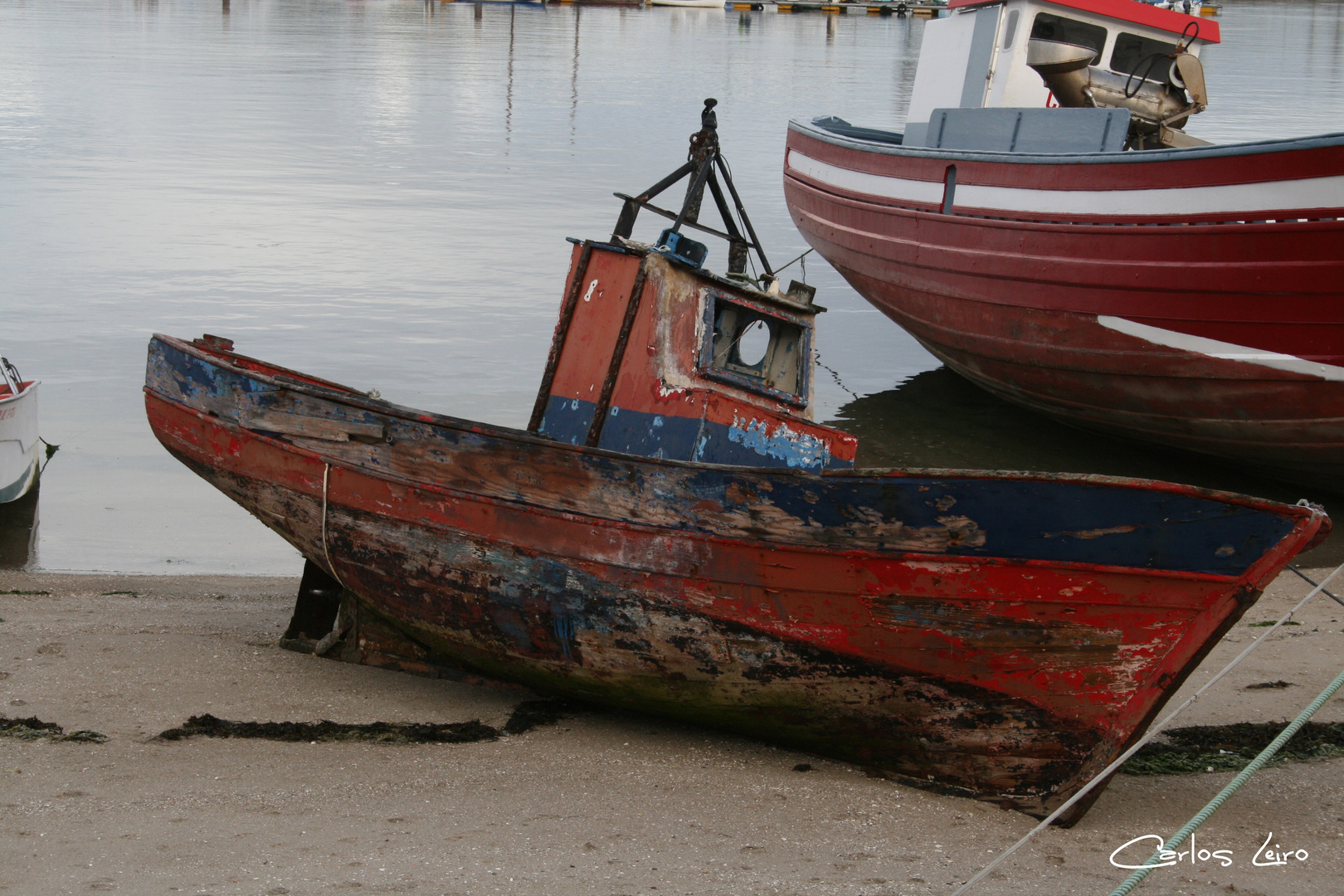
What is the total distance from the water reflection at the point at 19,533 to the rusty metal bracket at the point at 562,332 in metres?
4.58

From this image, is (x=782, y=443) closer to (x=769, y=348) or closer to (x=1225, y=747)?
(x=769, y=348)

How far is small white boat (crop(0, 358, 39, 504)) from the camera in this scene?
8648 millimetres

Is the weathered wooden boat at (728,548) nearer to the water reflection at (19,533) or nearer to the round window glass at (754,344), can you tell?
the water reflection at (19,533)

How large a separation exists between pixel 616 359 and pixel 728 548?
4.45ft

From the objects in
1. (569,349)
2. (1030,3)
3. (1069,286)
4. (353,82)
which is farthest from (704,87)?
(569,349)

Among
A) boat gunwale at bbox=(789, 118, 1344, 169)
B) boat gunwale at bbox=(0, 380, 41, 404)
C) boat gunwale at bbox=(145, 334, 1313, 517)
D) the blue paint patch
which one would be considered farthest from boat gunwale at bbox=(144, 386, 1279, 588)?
boat gunwale at bbox=(789, 118, 1344, 169)

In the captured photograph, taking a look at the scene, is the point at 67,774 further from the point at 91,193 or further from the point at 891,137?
the point at 91,193

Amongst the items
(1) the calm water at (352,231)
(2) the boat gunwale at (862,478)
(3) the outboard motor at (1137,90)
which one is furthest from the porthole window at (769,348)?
(3) the outboard motor at (1137,90)

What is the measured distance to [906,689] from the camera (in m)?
4.41

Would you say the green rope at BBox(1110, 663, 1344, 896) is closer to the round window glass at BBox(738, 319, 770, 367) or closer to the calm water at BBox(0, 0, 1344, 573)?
the calm water at BBox(0, 0, 1344, 573)

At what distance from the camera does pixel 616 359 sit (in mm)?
5418

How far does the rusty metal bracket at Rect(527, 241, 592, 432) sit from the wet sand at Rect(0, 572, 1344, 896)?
133 cm

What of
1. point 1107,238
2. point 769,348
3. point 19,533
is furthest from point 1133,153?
point 19,533

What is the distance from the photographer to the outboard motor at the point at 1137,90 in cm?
1060
